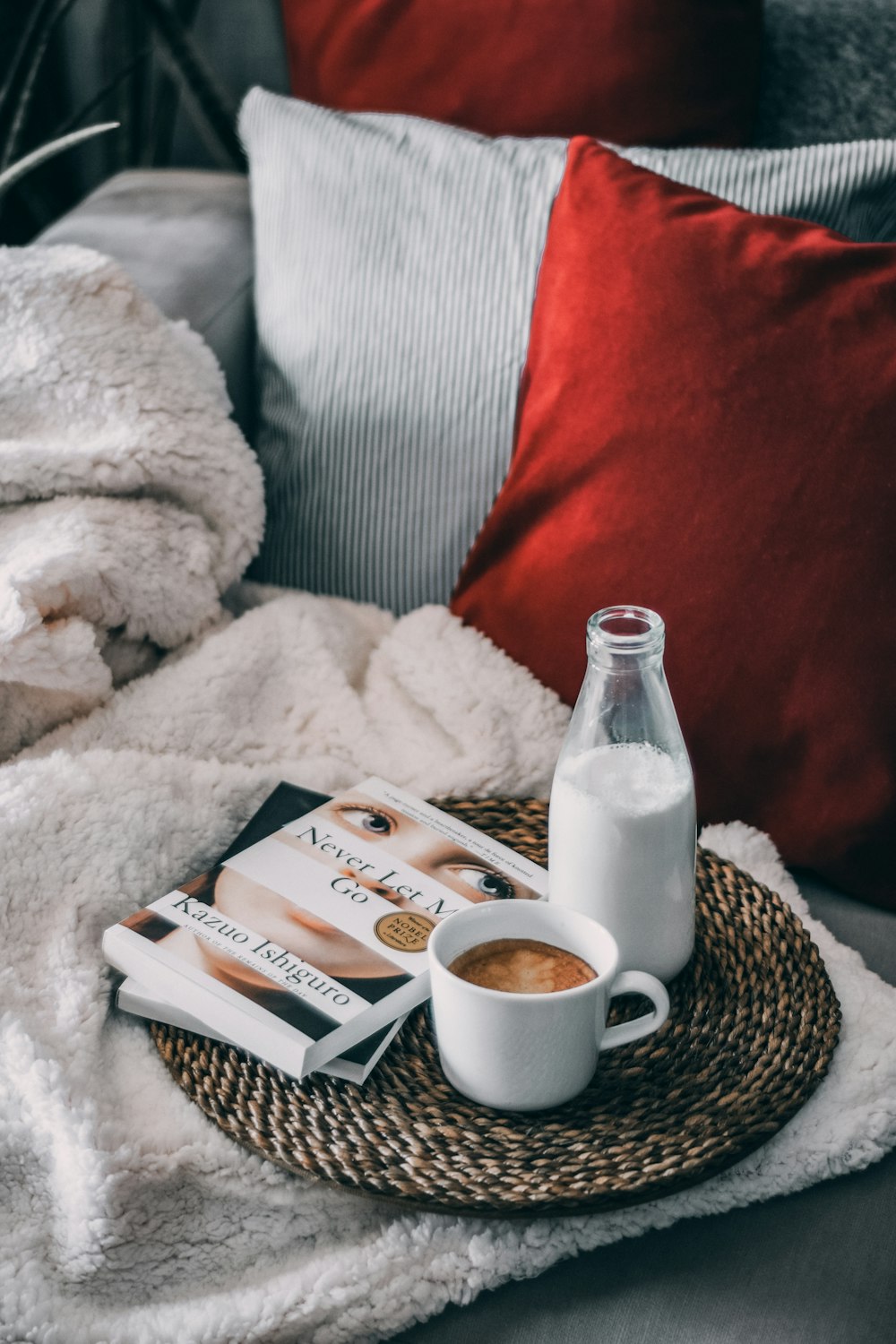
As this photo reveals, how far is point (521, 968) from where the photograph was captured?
58 centimetres

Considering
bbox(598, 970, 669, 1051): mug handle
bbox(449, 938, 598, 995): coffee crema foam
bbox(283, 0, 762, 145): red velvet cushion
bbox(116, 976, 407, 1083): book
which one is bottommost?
bbox(116, 976, 407, 1083): book

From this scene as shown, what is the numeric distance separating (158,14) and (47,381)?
0.63 meters

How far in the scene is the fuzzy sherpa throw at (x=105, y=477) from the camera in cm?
87

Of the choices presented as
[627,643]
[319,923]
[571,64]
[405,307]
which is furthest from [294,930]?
[571,64]

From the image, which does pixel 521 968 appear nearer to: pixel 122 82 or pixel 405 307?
pixel 405 307

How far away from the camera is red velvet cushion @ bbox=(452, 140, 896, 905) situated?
0.77m

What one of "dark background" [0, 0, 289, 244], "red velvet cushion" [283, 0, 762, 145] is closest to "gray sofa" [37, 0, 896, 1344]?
"red velvet cushion" [283, 0, 762, 145]

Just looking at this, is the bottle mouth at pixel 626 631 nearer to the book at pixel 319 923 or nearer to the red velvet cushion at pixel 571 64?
the book at pixel 319 923

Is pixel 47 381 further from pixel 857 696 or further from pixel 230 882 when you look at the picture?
pixel 857 696

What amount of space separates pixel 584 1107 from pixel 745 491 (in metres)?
0.42

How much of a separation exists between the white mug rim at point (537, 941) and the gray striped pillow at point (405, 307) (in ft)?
1.60

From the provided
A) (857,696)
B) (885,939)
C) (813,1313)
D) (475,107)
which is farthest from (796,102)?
(813,1313)

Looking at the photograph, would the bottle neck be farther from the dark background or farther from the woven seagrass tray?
the dark background

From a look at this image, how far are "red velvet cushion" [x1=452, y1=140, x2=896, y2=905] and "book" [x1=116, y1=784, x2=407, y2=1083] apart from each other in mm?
245
